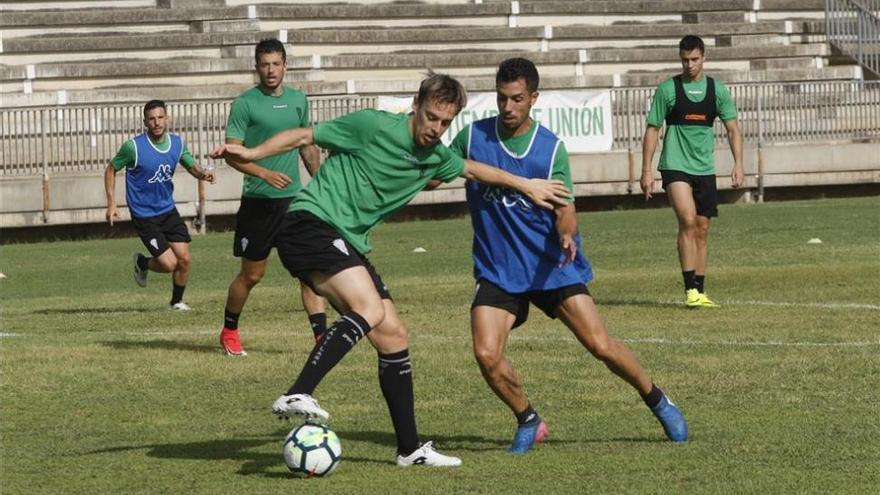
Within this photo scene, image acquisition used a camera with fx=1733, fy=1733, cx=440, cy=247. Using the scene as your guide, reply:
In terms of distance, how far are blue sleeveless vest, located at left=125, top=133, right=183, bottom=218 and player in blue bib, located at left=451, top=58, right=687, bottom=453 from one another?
805cm

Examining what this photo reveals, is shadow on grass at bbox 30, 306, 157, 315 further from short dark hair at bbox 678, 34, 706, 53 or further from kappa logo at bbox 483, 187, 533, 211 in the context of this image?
kappa logo at bbox 483, 187, 533, 211

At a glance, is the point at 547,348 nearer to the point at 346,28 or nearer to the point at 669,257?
the point at 669,257

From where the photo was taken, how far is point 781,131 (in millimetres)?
31172

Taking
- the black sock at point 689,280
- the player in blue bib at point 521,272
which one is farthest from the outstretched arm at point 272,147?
the black sock at point 689,280

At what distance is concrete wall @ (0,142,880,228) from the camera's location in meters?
25.9

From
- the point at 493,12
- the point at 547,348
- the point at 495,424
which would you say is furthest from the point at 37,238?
the point at 495,424

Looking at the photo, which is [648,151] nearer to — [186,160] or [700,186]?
[700,186]

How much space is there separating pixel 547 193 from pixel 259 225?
4805mm

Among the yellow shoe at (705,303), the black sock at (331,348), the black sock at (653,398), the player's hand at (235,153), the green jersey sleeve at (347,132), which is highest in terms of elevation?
the green jersey sleeve at (347,132)

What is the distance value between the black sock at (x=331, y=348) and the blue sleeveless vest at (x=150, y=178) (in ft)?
27.6

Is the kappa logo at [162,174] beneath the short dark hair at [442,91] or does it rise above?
beneath

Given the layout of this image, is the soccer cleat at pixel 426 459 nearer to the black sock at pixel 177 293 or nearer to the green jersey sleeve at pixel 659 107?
the green jersey sleeve at pixel 659 107

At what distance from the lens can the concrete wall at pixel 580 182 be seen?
1019 inches

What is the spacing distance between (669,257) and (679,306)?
470cm
